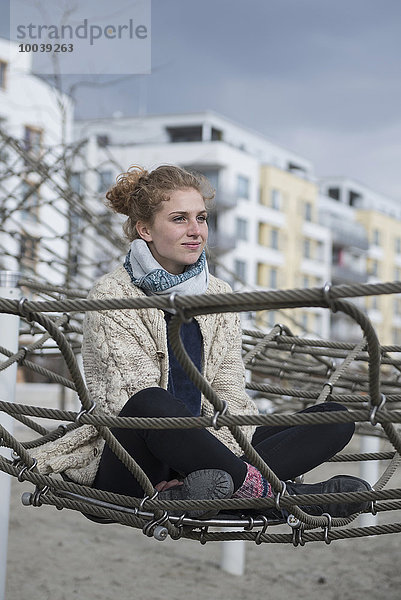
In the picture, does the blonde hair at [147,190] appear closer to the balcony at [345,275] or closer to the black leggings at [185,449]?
the black leggings at [185,449]

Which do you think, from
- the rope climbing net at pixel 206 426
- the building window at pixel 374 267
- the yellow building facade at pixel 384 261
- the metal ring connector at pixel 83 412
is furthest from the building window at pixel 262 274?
the metal ring connector at pixel 83 412

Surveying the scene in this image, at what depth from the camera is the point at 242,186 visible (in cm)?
3281

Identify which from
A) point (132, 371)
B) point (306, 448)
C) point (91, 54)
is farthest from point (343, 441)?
point (91, 54)

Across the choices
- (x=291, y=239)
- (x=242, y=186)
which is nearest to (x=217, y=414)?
(x=242, y=186)

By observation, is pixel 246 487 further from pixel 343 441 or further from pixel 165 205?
pixel 165 205

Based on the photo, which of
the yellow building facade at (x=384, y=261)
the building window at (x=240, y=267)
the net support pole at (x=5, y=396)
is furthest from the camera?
the yellow building facade at (x=384, y=261)

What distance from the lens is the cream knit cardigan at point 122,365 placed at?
1.87m

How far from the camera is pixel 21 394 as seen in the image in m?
14.2

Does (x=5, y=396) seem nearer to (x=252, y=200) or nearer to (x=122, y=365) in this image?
(x=122, y=365)

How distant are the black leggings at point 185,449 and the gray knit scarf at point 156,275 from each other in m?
0.36

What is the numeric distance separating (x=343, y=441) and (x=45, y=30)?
4544 mm

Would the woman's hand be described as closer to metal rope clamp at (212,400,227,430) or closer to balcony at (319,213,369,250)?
metal rope clamp at (212,400,227,430)

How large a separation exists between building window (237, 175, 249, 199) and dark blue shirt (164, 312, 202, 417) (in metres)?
30.7

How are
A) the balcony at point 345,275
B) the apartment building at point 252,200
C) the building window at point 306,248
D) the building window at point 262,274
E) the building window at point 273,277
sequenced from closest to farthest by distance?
the apartment building at point 252,200 < the building window at point 262,274 < the building window at point 273,277 < the building window at point 306,248 < the balcony at point 345,275
